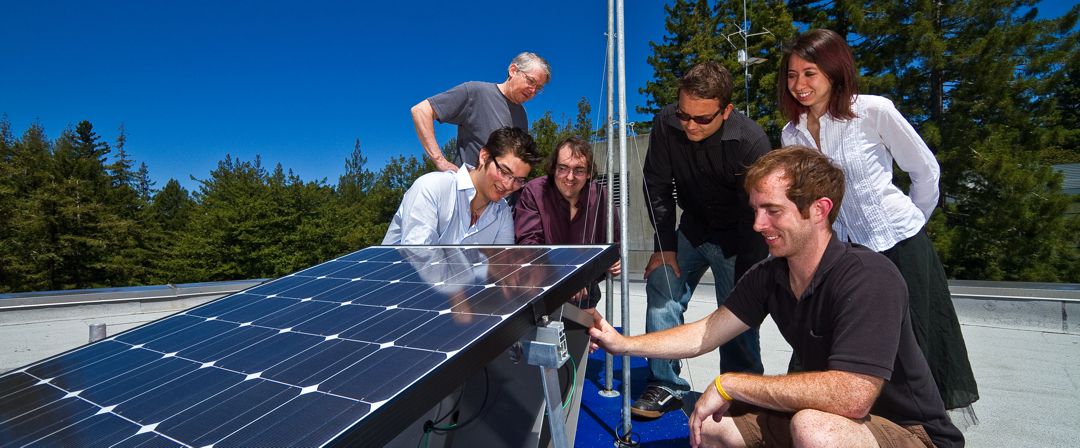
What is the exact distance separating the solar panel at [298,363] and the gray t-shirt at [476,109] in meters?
1.91

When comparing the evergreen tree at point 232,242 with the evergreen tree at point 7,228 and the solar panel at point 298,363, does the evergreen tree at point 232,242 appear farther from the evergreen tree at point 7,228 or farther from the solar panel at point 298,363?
the solar panel at point 298,363

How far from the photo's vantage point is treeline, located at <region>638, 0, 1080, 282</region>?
12.7 meters

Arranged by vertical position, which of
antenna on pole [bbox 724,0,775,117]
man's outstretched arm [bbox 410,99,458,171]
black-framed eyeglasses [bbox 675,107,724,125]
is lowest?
black-framed eyeglasses [bbox 675,107,724,125]

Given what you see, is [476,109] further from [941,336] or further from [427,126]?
[941,336]

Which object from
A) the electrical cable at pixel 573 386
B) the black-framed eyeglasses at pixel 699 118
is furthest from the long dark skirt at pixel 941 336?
the electrical cable at pixel 573 386

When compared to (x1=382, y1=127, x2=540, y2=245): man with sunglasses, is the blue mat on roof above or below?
below

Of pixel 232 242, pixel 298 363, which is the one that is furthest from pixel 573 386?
pixel 232 242

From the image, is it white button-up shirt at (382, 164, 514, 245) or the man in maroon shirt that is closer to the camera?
white button-up shirt at (382, 164, 514, 245)

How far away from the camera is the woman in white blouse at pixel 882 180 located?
1996 mm

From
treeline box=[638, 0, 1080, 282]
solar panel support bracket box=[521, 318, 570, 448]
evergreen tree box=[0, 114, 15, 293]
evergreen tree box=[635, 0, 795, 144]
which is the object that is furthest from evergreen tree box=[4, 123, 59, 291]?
treeline box=[638, 0, 1080, 282]

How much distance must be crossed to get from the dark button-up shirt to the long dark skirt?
813mm

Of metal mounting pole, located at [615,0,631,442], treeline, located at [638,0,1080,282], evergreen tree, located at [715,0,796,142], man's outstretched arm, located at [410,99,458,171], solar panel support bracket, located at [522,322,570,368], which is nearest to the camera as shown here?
solar panel support bracket, located at [522,322,570,368]

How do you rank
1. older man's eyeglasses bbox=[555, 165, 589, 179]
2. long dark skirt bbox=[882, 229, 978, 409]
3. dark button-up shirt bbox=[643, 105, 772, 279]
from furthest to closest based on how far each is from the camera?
older man's eyeglasses bbox=[555, 165, 589, 179]
dark button-up shirt bbox=[643, 105, 772, 279]
long dark skirt bbox=[882, 229, 978, 409]

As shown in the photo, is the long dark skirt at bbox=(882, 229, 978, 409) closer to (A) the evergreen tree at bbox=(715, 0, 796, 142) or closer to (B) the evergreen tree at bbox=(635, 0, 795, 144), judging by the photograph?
(B) the evergreen tree at bbox=(635, 0, 795, 144)
